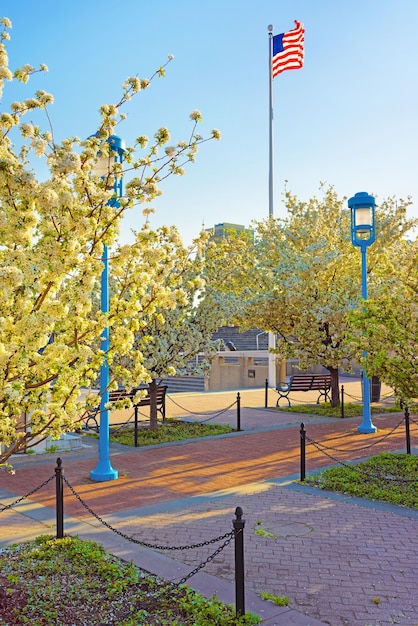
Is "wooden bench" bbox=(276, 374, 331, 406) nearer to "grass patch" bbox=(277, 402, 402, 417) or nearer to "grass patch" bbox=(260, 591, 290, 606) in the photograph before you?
"grass patch" bbox=(277, 402, 402, 417)

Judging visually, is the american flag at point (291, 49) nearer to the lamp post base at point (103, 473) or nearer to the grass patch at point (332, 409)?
the grass patch at point (332, 409)

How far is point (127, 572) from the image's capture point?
5578 mm

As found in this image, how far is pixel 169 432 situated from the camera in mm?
13930

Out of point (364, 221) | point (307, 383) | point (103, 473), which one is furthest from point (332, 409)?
point (103, 473)

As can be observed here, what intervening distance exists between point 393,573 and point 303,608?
1232mm

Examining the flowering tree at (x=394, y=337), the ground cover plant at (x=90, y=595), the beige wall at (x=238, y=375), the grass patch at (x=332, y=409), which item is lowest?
the ground cover plant at (x=90, y=595)

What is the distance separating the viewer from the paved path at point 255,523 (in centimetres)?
521

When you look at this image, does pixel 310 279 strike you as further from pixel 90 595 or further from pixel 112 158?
pixel 90 595

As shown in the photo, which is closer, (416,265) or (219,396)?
(416,265)

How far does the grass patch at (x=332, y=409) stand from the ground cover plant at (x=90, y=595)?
473 inches

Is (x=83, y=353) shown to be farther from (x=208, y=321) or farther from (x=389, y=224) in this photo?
(x=389, y=224)

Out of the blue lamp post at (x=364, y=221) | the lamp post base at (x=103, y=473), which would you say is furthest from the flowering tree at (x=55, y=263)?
the blue lamp post at (x=364, y=221)

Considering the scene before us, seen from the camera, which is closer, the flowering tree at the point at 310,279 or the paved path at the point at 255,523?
the paved path at the point at 255,523

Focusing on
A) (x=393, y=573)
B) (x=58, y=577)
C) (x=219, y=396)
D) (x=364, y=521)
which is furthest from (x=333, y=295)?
(x=58, y=577)
